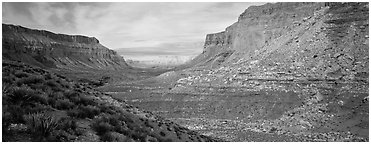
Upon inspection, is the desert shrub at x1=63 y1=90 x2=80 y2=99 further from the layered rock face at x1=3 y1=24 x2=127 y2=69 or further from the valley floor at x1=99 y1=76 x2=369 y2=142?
the layered rock face at x1=3 y1=24 x2=127 y2=69

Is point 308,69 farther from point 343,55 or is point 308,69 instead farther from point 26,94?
point 26,94

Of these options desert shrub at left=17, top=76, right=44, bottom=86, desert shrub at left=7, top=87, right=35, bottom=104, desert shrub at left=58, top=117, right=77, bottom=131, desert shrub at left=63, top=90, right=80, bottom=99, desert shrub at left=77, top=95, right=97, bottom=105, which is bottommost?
desert shrub at left=58, top=117, right=77, bottom=131

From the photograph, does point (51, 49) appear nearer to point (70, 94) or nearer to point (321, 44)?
point (321, 44)

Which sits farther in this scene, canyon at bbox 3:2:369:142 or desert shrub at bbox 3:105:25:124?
canyon at bbox 3:2:369:142

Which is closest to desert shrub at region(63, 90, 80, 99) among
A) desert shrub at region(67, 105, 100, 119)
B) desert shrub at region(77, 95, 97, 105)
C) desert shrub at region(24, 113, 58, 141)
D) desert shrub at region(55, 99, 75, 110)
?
desert shrub at region(77, 95, 97, 105)

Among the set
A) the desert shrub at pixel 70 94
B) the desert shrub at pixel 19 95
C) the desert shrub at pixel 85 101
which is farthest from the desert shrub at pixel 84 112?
the desert shrub at pixel 19 95

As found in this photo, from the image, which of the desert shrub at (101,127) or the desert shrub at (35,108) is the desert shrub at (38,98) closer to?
the desert shrub at (35,108)
